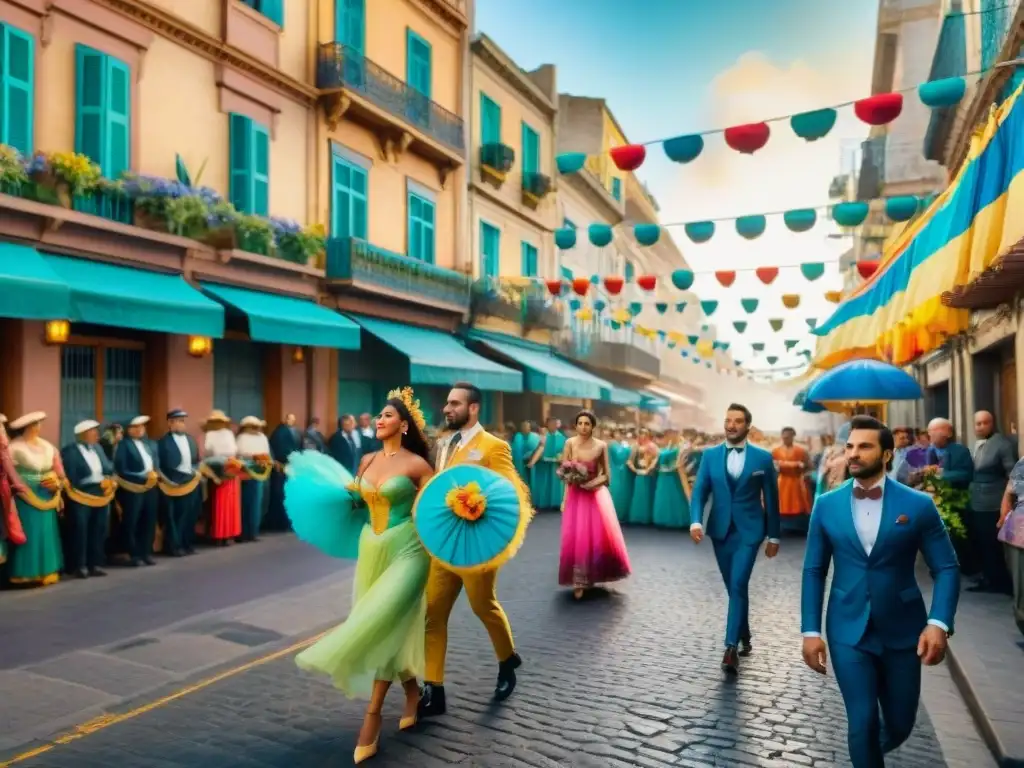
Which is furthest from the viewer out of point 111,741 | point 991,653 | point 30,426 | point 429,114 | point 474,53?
point 474,53

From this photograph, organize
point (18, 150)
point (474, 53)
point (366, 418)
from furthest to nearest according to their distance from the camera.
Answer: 1. point (474, 53)
2. point (366, 418)
3. point (18, 150)

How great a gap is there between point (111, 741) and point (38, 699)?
1049 mm

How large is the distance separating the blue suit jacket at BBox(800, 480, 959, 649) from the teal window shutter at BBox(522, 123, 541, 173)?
23.4m

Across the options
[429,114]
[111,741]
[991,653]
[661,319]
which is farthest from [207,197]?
[661,319]

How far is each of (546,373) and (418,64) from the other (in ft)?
26.1

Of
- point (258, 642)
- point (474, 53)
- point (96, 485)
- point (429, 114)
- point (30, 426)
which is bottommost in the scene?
point (258, 642)

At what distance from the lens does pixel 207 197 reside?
13477 millimetres

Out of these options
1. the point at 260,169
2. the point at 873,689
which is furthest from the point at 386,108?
the point at 873,689

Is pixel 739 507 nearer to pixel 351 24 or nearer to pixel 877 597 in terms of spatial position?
pixel 877 597

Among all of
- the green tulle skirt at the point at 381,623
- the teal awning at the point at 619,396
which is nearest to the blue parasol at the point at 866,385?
the green tulle skirt at the point at 381,623

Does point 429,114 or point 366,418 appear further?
point 429,114

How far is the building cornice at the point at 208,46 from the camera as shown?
12750 mm

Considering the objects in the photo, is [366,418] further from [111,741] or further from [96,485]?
[111,741]

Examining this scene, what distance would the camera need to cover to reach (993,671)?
6.07m
